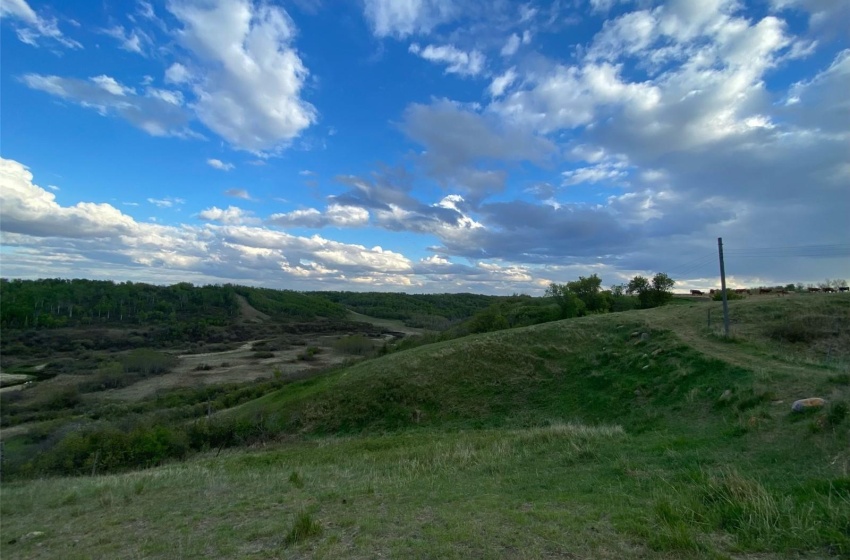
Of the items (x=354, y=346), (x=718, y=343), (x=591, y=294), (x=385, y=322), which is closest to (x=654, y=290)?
(x=591, y=294)

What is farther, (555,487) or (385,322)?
(385,322)

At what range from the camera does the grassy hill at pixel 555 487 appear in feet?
18.4

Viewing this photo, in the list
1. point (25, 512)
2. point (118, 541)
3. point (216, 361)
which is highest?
point (118, 541)

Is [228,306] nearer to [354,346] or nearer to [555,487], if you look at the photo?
[354,346]

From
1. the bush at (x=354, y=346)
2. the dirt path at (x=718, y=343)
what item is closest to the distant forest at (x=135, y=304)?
the bush at (x=354, y=346)

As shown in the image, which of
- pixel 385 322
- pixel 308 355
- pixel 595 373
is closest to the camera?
pixel 595 373

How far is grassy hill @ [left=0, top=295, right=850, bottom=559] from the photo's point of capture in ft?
18.4

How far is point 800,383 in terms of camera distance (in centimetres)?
1414

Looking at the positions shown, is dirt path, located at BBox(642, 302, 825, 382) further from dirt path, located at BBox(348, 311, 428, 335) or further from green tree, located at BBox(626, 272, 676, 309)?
dirt path, located at BBox(348, 311, 428, 335)

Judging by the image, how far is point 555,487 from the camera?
27.9 ft

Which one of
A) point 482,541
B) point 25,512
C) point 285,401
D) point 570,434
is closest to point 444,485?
point 482,541

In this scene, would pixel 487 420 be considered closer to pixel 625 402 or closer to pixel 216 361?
pixel 625 402

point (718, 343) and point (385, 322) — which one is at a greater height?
point (718, 343)

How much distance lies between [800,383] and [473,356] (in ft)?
62.8
